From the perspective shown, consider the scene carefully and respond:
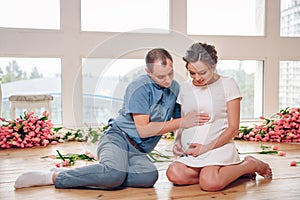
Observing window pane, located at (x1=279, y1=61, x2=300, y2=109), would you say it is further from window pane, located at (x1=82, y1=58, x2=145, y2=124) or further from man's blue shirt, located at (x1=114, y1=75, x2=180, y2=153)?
window pane, located at (x1=82, y1=58, x2=145, y2=124)

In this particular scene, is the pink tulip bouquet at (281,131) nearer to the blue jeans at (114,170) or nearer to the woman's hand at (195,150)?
the woman's hand at (195,150)

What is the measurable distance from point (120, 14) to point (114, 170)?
1794 millimetres

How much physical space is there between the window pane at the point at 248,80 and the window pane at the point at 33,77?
5.15 feet

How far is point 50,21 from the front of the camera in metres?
3.03

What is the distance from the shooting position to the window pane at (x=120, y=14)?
2.80 m

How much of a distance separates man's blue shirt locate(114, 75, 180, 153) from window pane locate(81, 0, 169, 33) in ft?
4.66

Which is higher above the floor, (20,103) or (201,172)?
(20,103)

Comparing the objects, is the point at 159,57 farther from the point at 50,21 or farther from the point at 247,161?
the point at 50,21

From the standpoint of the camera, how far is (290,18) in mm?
3525

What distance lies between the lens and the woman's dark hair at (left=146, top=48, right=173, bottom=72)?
1.22 m

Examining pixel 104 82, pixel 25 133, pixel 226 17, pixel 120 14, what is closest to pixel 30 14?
pixel 120 14

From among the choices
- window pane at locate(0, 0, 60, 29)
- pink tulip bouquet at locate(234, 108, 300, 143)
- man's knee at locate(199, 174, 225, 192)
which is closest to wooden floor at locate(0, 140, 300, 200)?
man's knee at locate(199, 174, 225, 192)

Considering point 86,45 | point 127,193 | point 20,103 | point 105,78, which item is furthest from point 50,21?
point 127,193

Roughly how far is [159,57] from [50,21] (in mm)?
2093
